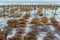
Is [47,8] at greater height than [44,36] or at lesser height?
greater

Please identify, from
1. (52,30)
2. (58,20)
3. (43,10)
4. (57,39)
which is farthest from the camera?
(43,10)

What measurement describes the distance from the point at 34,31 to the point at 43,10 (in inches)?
15.6

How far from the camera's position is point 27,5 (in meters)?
1.94

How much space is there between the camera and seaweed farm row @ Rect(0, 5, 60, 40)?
5.43ft

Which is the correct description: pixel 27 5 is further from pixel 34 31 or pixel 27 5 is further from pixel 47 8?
pixel 34 31

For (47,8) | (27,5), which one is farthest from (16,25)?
(47,8)

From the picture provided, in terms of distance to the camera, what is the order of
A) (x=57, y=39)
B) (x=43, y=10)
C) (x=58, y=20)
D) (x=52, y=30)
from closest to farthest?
1. (x=57, y=39)
2. (x=52, y=30)
3. (x=58, y=20)
4. (x=43, y=10)

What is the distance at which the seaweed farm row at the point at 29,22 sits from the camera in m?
1.66

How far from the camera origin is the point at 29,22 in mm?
1828

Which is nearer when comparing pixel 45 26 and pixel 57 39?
pixel 57 39

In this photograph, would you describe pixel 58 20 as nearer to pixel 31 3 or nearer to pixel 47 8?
pixel 47 8

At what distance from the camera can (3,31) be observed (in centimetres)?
170

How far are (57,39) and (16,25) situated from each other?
1.64ft

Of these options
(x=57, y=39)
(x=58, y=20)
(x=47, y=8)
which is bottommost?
(x=57, y=39)
